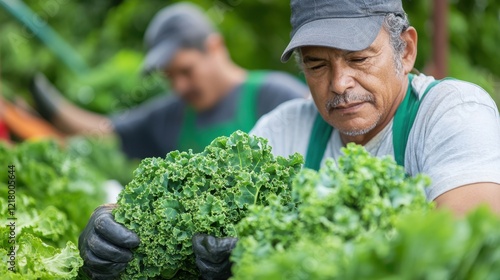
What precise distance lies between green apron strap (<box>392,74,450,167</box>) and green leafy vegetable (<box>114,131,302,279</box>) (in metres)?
0.47

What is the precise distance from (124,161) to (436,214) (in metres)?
6.58

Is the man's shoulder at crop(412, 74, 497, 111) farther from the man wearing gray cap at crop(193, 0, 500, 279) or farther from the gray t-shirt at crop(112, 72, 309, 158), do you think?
the gray t-shirt at crop(112, 72, 309, 158)

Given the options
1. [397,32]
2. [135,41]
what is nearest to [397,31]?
[397,32]

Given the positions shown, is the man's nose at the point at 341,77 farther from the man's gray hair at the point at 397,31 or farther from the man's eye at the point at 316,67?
the man's gray hair at the point at 397,31

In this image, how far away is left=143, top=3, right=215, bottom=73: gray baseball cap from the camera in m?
7.11

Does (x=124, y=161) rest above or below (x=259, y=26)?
below

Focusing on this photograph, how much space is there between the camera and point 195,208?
2.81m

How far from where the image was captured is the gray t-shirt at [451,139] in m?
2.84

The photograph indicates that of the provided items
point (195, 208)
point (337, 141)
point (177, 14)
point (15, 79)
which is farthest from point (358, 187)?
point (15, 79)

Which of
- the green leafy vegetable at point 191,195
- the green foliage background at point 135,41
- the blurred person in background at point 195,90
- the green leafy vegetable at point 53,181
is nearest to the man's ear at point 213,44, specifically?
the blurred person in background at point 195,90

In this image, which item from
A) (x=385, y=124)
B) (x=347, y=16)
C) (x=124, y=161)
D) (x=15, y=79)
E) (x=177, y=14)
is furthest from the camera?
(x=15, y=79)

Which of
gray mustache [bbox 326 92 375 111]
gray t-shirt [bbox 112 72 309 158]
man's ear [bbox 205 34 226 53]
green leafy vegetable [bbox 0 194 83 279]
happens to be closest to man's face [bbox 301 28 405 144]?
gray mustache [bbox 326 92 375 111]

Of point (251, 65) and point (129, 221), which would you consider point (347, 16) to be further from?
point (251, 65)

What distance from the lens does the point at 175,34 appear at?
23.5ft
